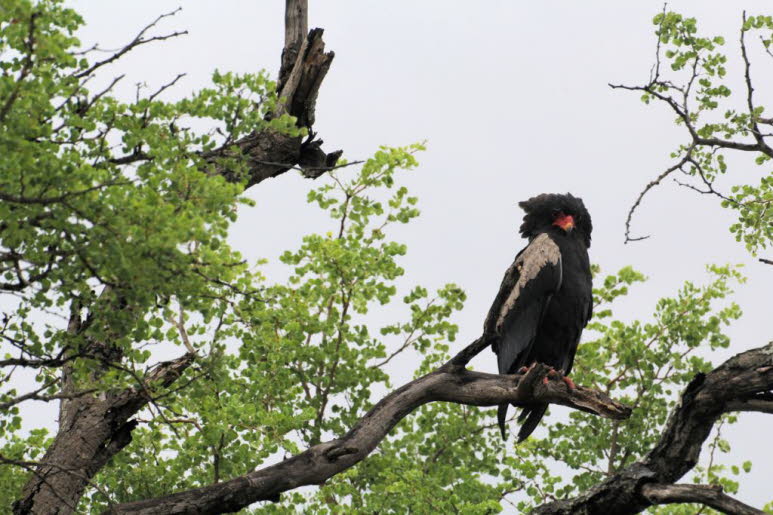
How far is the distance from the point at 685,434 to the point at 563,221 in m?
3.42

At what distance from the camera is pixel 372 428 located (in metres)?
7.91

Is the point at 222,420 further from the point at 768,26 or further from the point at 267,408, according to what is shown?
the point at 768,26

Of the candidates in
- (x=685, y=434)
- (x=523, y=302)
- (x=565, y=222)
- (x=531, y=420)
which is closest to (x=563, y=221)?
(x=565, y=222)

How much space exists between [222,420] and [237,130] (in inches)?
163

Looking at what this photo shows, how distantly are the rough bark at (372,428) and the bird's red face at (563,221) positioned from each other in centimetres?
229

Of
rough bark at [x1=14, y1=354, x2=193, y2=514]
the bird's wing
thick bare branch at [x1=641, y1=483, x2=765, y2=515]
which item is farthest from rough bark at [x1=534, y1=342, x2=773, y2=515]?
rough bark at [x1=14, y1=354, x2=193, y2=514]

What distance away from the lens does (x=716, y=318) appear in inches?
586

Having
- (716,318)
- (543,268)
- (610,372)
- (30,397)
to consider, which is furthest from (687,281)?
(30,397)

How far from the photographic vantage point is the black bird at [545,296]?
955 cm

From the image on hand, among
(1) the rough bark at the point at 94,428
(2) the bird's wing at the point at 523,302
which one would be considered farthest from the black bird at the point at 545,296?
(1) the rough bark at the point at 94,428

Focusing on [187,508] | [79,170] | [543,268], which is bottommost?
[187,508]

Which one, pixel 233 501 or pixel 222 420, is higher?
pixel 222 420

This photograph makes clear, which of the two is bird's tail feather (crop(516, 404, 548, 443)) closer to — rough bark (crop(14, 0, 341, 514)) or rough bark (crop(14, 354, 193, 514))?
rough bark (crop(14, 0, 341, 514))

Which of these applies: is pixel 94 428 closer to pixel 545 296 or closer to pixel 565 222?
pixel 545 296
